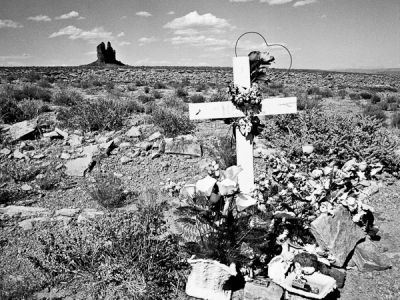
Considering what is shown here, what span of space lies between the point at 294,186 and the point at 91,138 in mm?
5417

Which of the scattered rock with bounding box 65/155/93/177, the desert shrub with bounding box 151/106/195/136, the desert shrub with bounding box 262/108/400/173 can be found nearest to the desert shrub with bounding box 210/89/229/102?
the desert shrub with bounding box 151/106/195/136

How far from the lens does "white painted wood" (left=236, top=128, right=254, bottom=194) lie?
4.16m

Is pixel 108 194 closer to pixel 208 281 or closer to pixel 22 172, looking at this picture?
pixel 22 172

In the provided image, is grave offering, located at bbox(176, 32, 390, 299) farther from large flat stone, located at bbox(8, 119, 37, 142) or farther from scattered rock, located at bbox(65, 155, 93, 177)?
large flat stone, located at bbox(8, 119, 37, 142)

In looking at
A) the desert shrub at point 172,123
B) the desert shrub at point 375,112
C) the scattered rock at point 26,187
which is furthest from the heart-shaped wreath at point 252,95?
the desert shrub at point 375,112

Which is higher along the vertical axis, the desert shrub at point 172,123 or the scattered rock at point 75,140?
the desert shrub at point 172,123

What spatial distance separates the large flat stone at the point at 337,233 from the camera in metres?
3.21

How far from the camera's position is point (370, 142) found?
6.14 m

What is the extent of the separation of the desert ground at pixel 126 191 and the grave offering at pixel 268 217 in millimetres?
107

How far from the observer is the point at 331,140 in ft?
20.4

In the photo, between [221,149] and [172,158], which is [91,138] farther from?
[221,149]

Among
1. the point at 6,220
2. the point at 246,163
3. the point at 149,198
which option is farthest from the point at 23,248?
the point at 246,163

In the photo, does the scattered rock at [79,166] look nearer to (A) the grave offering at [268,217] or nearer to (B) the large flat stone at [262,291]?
(A) the grave offering at [268,217]

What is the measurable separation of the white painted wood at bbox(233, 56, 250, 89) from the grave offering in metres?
0.01
